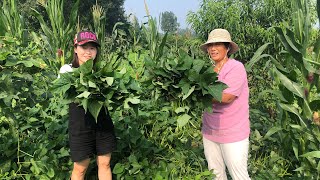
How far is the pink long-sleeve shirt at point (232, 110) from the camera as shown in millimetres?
2459

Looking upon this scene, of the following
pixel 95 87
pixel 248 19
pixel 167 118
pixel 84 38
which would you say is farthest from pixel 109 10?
pixel 95 87

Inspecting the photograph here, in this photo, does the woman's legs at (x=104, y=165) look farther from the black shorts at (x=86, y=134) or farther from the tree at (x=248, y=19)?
the tree at (x=248, y=19)

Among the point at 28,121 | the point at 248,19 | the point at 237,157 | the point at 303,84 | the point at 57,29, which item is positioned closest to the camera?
the point at 237,157

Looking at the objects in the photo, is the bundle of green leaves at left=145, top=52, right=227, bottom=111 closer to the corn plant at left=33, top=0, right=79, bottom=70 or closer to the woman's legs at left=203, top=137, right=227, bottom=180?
the woman's legs at left=203, top=137, right=227, bottom=180

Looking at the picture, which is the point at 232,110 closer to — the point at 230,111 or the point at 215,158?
the point at 230,111

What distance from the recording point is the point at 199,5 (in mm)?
7102

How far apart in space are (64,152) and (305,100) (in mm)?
2026

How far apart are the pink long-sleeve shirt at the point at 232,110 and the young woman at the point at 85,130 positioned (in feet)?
2.69

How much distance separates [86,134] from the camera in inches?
99.4

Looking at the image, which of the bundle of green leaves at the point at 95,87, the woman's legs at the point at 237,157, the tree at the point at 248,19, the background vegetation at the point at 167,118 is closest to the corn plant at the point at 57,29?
the background vegetation at the point at 167,118

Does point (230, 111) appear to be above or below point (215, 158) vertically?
above

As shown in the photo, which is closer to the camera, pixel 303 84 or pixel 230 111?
pixel 230 111

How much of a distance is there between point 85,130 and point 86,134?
0.03 meters

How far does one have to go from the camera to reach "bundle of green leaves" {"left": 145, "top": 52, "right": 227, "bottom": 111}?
2.37 m
